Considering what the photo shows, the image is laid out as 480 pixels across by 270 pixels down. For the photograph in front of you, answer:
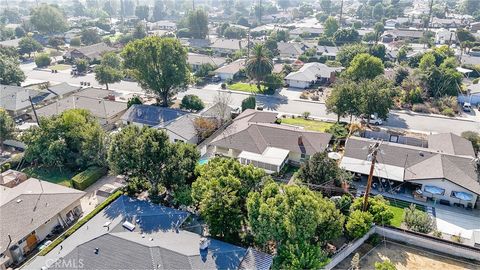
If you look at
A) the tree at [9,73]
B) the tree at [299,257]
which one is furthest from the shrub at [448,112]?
the tree at [9,73]

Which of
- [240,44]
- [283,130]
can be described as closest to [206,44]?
[240,44]

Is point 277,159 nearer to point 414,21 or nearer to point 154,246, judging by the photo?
point 154,246

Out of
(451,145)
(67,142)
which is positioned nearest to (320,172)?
(451,145)

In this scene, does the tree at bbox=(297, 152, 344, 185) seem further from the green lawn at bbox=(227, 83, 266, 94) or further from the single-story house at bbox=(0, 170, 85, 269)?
the green lawn at bbox=(227, 83, 266, 94)

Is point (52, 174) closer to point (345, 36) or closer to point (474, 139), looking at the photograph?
point (474, 139)

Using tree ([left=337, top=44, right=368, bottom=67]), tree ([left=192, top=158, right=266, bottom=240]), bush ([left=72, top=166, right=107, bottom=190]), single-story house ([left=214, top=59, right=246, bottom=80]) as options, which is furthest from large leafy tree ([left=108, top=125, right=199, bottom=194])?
tree ([left=337, top=44, right=368, bottom=67])

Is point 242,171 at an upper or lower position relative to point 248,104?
upper
